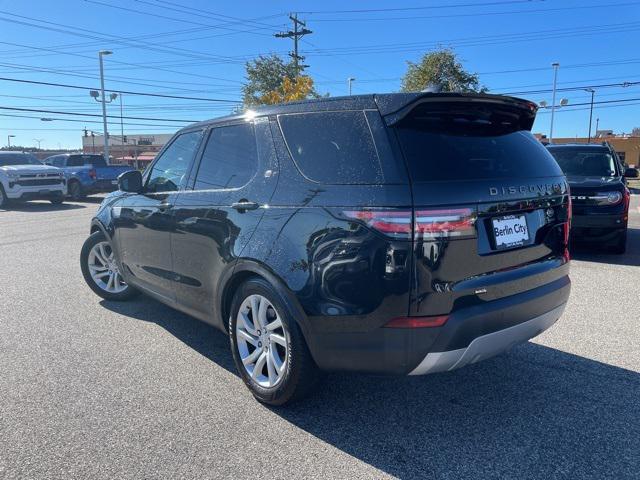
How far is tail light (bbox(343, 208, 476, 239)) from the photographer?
95.8 inches

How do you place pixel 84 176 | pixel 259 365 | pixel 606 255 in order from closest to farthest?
pixel 259 365 → pixel 606 255 → pixel 84 176

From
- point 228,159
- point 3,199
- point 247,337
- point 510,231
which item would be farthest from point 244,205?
point 3,199

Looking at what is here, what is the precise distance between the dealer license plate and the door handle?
55.8 inches

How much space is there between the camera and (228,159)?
141 inches

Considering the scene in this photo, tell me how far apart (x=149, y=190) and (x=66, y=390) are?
5.99 ft

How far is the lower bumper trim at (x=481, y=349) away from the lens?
8.48 feet

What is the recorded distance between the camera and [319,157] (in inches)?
113

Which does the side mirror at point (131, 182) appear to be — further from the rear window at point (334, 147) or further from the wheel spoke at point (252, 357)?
the wheel spoke at point (252, 357)

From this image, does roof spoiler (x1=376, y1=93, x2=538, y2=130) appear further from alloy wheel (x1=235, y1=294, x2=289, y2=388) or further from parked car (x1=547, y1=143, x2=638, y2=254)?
parked car (x1=547, y1=143, x2=638, y2=254)

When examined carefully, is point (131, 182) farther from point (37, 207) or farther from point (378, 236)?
point (37, 207)

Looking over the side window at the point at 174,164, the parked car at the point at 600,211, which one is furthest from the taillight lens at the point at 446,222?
the parked car at the point at 600,211

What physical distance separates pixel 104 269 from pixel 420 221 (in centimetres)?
425

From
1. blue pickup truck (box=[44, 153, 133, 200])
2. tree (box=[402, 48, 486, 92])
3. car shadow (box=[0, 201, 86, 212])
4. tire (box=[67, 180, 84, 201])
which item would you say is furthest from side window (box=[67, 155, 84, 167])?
tree (box=[402, 48, 486, 92])

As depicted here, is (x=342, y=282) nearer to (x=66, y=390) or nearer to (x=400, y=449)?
(x=400, y=449)
